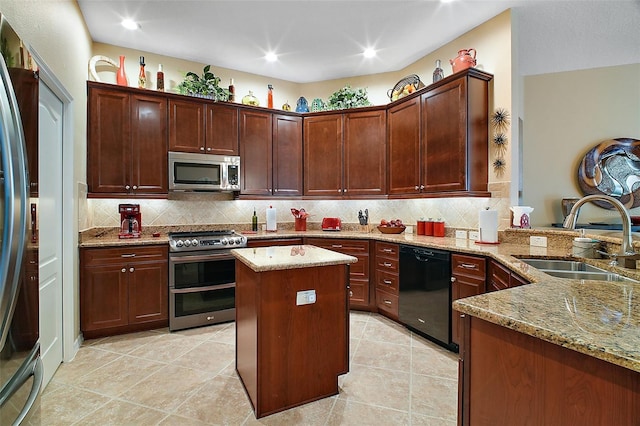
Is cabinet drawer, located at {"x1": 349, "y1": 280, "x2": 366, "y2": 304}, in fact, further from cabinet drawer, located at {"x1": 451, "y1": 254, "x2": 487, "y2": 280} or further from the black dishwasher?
cabinet drawer, located at {"x1": 451, "y1": 254, "x2": 487, "y2": 280}

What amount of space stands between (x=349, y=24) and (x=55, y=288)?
3639 millimetres

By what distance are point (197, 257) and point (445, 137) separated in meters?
2.92

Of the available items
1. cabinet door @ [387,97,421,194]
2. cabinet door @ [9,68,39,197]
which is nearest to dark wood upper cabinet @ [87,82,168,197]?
cabinet door @ [9,68,39,197]

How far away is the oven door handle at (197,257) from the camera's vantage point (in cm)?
319

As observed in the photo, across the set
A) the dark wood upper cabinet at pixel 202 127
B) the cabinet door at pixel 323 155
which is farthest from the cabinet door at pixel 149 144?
the cabinet door at pixel 323 155

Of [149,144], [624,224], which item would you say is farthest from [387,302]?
[149,144]

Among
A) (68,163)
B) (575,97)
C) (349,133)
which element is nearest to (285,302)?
(68,163)

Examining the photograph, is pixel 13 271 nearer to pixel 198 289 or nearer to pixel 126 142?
pixel 198 289

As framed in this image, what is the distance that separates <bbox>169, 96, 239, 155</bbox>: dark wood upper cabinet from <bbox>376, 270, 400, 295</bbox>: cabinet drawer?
2.36m

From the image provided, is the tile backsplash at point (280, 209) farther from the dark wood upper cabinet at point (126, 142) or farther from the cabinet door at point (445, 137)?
the cabinet door at point (445, 137)

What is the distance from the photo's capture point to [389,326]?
3.31 meters

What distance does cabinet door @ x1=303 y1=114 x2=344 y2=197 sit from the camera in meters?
4.18

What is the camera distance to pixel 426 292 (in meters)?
2.97

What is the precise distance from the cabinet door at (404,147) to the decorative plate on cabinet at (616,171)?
2771 mm
